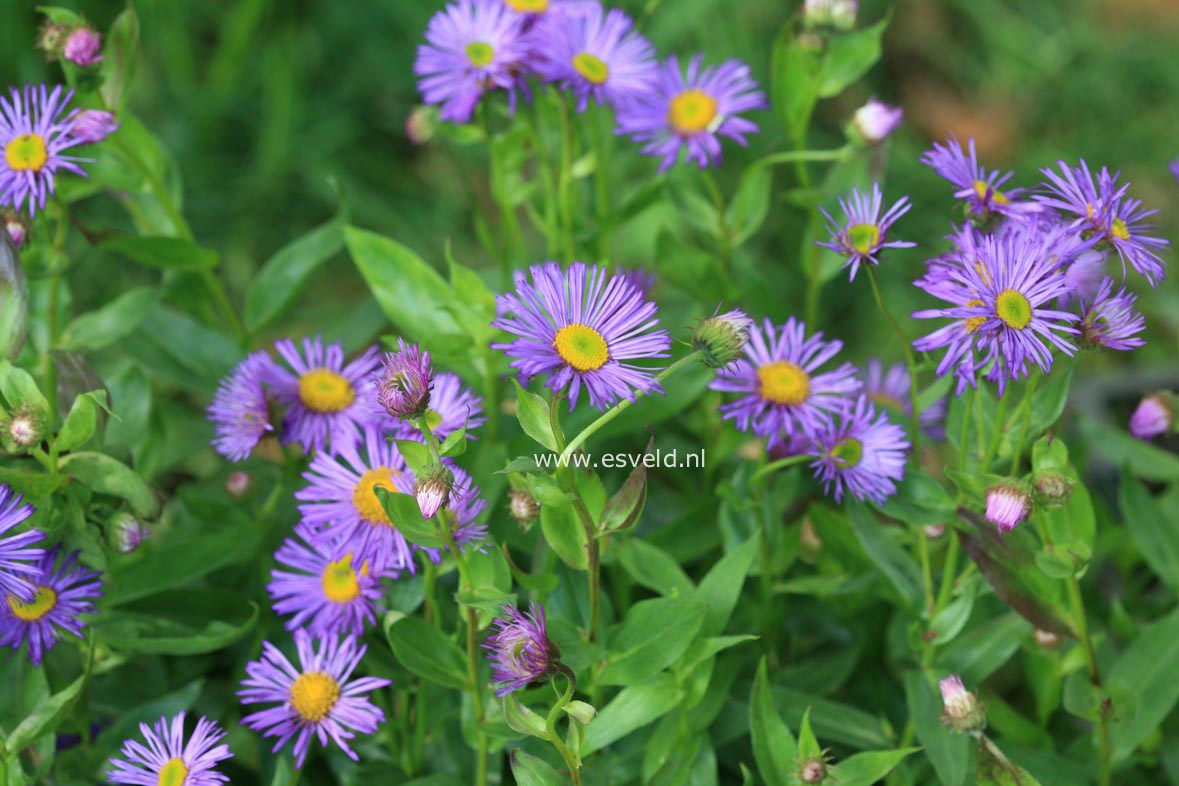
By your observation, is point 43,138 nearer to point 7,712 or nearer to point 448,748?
point 7,712

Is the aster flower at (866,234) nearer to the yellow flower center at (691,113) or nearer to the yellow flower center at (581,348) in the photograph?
the yellow flower center at (581,348)

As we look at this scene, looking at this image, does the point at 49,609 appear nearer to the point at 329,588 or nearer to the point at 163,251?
the point at 329,588

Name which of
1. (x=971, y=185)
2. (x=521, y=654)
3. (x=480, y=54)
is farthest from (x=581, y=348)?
(x=480, y=54)

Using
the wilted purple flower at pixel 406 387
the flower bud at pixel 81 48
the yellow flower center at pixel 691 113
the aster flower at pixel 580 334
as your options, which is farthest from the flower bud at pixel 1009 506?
the flower bud at pixel 81 48

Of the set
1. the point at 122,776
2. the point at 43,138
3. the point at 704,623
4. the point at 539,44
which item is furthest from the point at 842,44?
the point at 122,776

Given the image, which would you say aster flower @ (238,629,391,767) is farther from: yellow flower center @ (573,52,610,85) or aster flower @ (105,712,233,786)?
yellow flower center @ (573,52,610,85)

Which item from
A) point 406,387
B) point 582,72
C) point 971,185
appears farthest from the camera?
point 582,72
